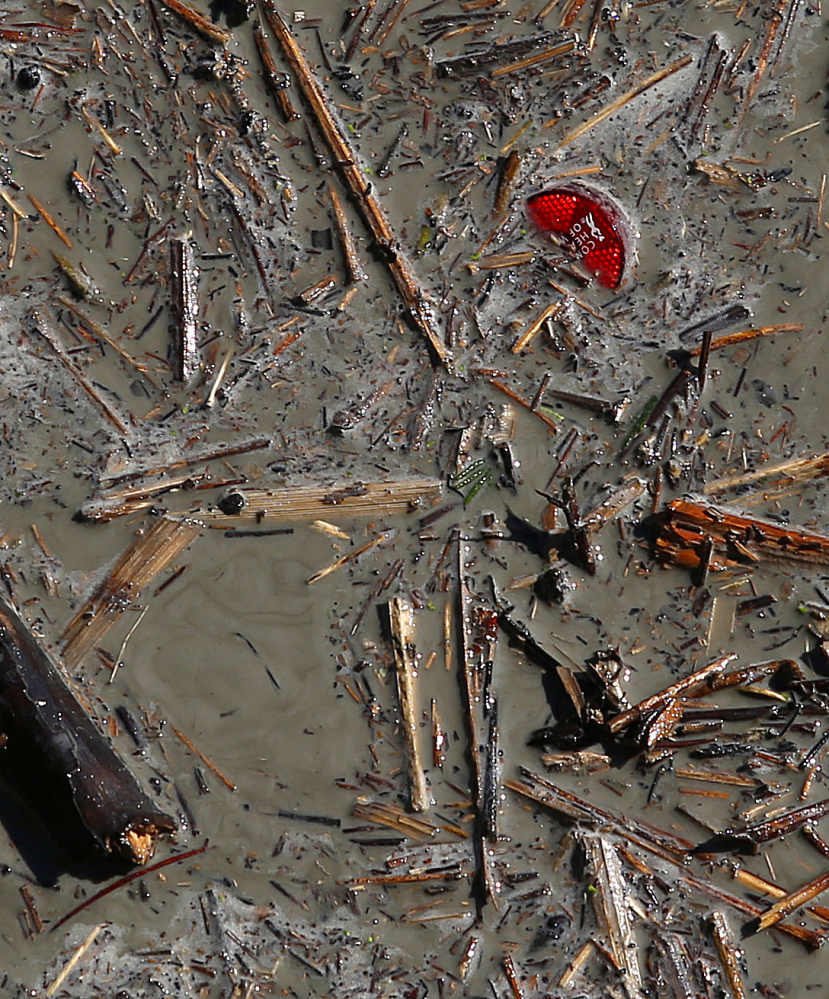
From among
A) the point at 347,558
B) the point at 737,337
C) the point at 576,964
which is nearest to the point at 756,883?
the point at 576,964

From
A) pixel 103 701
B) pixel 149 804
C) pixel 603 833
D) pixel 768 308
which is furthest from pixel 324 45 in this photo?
pixel 603 833

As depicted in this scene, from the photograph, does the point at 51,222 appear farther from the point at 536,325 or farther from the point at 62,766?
the point at 62,766

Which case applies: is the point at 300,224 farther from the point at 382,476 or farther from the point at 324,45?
the point at 382,476

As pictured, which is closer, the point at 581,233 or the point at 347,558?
the point at 347,558

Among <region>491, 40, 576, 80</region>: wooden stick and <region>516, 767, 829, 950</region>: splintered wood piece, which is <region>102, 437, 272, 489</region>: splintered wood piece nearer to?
<region>516, 767, 829, 950</region>: splintered wood piece

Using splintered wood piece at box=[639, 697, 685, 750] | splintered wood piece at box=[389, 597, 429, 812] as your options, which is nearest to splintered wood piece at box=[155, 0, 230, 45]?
splintered wood piece at box=[389, 597, 429, 812]
